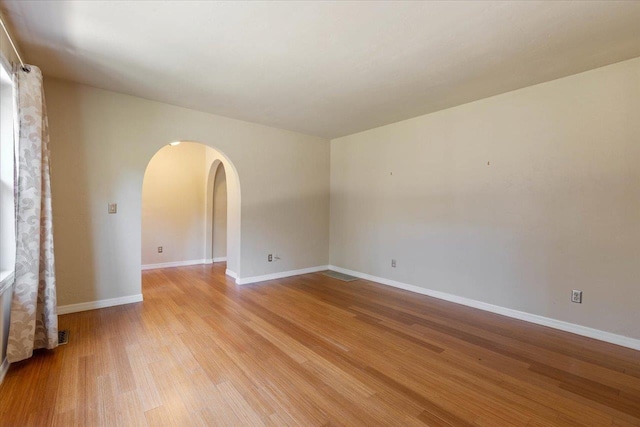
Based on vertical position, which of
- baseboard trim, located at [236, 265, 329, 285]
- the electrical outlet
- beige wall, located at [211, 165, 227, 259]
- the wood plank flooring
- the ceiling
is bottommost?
the wood plank flooring

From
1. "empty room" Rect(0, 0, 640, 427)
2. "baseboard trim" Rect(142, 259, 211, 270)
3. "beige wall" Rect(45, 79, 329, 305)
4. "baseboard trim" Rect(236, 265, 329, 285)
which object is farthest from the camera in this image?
"baseboard trim" Rect(142, 259, 211, 270)

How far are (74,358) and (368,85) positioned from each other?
11.9 ft

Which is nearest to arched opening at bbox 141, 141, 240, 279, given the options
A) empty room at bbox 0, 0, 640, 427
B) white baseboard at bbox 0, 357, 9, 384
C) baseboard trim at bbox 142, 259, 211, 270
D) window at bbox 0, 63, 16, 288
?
baseboard trim at bbox 142, 259, 211, 270

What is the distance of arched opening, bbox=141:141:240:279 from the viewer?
5.34 m

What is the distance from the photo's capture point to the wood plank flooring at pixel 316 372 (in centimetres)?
165

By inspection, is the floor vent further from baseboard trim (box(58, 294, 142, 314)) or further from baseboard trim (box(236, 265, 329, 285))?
baseboard trim (box(236, 265, 329, 285))

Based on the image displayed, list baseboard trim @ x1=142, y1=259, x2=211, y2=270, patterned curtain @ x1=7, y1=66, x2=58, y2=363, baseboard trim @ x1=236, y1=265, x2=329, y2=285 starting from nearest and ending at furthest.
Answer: patterned curtain @ x1=7, y1=66, x2=58, y2=363, baseboard trim @ x1=236, y1=265, x2=329, y2=285, baseboard trim @ x1=142, y1=259, x2=211, y2=270

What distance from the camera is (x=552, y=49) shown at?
2342 mm

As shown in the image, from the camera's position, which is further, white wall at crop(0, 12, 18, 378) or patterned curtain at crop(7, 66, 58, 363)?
patterned curtain at crop(7, 66, 58, 363)

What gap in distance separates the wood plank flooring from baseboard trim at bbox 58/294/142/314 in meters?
0.11

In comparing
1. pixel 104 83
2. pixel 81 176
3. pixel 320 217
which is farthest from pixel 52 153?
pixel 320 217

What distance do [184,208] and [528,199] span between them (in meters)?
5.67

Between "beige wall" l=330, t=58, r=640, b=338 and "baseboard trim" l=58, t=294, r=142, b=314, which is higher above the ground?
"beige wall" l=330, t=58, r=640, b=338

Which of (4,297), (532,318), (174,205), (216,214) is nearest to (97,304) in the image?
(4,297)
